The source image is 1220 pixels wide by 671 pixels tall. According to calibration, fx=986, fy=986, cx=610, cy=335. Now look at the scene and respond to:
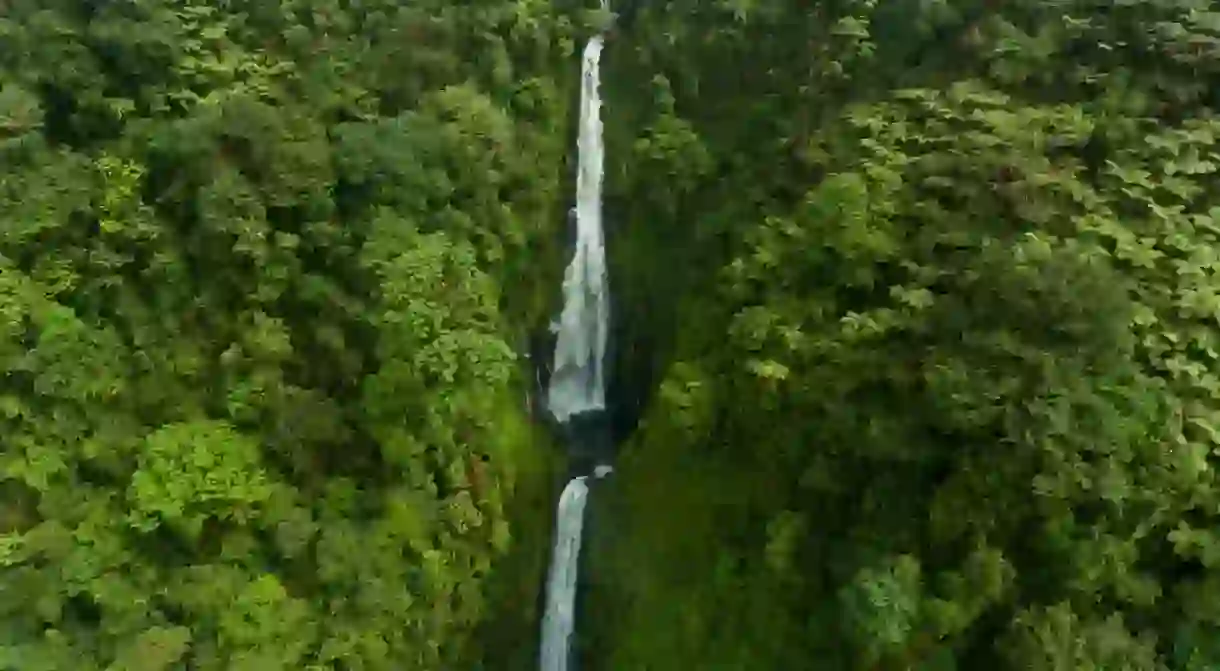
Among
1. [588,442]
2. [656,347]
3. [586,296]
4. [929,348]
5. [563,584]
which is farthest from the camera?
[586,296]

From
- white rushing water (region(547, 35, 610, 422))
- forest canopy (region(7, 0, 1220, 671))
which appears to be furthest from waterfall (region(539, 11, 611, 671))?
forest canopy (region(7, 0, 1220, 671))

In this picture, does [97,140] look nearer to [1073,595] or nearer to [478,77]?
[478,77]

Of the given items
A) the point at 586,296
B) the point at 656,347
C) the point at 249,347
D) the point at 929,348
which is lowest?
the point at 656,347

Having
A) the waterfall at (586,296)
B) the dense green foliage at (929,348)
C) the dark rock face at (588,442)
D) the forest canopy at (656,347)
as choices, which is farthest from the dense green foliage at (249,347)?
the dense green foliage at (929,348)

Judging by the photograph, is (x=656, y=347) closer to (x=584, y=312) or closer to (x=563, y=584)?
(x=584, y=312)

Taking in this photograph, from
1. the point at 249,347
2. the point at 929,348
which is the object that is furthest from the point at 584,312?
the point at 929,348

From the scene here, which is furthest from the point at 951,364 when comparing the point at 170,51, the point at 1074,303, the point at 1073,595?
the point at 170,51

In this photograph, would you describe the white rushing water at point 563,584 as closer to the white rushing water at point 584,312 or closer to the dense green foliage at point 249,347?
the dense green foliage at point 249,347

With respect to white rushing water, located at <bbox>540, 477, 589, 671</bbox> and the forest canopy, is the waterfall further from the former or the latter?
the forest canopy
